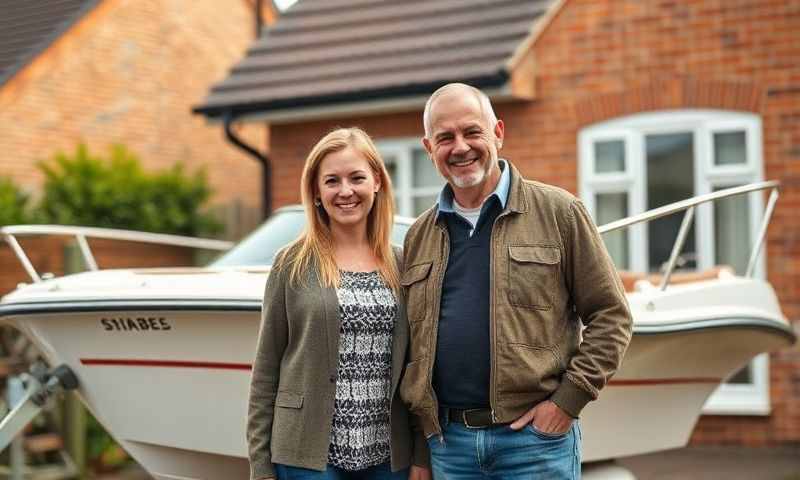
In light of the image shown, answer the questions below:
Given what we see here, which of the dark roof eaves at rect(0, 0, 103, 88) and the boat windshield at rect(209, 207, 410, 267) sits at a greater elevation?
the dark roof eaves at rect(0, 0, 103, 88)

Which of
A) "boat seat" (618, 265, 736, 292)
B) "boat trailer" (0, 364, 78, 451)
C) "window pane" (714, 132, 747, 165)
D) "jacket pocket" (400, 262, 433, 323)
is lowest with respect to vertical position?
"boat trailer" (0, 364, 78, 451)

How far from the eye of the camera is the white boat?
18.1 ft

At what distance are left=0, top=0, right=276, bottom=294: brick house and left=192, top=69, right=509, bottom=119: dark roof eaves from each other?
271 cm

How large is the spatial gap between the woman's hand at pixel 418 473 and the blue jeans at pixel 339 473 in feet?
0.07

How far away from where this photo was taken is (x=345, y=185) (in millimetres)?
3504

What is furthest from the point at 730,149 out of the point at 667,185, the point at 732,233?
the point at 732,233

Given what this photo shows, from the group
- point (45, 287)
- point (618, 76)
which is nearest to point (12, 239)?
point (45, 287)

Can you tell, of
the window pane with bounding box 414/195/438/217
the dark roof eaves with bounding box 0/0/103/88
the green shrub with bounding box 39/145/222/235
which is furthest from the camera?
the dark roof eaves with bounding box 0/0/103/88

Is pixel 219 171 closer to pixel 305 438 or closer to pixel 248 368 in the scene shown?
pixel 248 368

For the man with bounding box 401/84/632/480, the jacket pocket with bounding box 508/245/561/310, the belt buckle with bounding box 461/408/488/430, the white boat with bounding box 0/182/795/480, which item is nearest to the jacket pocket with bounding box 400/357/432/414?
the man with bounding box 401/84/632/480

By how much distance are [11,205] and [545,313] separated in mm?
8169

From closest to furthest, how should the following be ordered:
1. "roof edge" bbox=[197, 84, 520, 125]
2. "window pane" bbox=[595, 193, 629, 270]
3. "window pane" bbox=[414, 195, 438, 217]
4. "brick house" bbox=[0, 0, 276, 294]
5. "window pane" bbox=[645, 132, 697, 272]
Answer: "window pane" bbox=[645, 132, 697, 272]
"window pane" bbox=[595, 193, 629, 270]
"roof edge" bbox=[197, 84, 520, 125]
"window pane" bbox=[414, 195, 438, 217]
"brick house" bbox=[0, 0, 276, 294]

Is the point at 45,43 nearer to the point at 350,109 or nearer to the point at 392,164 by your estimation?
the point at 350,109

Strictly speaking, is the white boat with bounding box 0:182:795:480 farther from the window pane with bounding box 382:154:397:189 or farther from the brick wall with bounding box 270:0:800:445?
the window pane with bounding box 382:154:397:189
